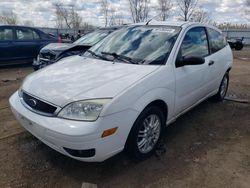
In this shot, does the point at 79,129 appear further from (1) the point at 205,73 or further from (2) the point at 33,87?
(1) the point at 205,73

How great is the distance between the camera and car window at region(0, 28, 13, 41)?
8.69 metres

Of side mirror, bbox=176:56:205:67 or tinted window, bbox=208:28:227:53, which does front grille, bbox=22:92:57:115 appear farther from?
tinted window, bbox=208:28:227:53

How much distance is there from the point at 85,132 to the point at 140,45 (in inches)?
67.0

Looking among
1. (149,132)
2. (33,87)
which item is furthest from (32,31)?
(149,132)

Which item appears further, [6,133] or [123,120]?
[6,133]

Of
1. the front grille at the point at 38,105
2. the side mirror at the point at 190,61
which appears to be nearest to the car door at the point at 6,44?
the front grille at the point at 38,105

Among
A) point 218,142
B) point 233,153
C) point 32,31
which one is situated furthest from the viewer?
point 32,31

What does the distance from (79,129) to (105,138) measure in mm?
276

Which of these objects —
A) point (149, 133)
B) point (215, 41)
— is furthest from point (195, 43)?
point (149, 133)

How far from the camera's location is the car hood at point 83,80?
8.64 ft

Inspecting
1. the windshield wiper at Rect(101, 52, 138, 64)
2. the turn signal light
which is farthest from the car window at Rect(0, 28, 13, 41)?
the turn signal light

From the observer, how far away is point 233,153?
3436mm

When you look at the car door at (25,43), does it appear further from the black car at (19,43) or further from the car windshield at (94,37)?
the car windshield at (94,37)

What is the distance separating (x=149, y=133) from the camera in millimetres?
3164
